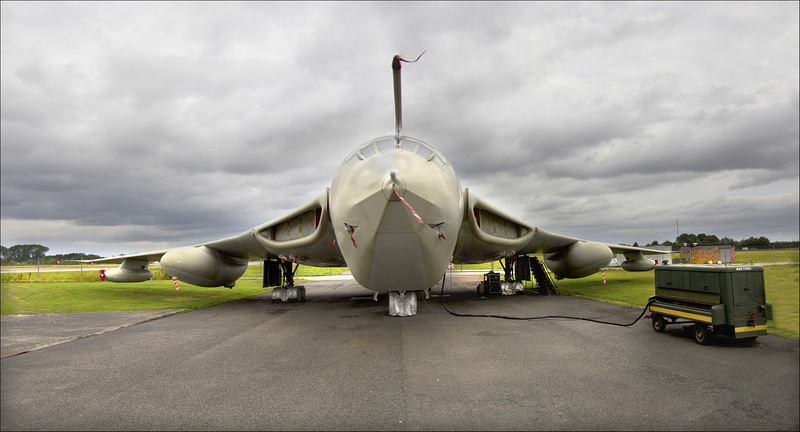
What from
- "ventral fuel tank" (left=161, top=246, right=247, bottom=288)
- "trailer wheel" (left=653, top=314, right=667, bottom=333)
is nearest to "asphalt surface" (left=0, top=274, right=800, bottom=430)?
"trailer wheel" (left=653, top=314, right=667, bottom=333)

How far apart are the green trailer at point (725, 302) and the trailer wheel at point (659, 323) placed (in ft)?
1.53

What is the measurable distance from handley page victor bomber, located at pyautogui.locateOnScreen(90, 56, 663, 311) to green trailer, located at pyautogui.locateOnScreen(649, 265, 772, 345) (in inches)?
169

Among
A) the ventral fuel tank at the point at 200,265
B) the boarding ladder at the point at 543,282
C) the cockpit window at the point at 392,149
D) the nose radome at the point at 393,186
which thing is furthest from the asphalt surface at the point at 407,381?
the boarding ladder at the point at 543,282

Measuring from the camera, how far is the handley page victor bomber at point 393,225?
650 centimetres

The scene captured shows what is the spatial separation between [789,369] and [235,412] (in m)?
6.59

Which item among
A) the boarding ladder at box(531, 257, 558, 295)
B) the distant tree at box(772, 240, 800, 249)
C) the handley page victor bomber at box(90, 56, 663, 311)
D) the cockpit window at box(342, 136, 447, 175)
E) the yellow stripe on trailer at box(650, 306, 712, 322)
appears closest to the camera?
the distant tree at box(772, 240, 800, 249)

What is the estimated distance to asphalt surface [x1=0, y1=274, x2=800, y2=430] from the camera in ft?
11.6

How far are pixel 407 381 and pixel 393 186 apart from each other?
115 inches

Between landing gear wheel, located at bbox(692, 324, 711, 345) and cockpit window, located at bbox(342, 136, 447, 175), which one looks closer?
landing gear wheel, located at bbox(692, 324, 711, 345)

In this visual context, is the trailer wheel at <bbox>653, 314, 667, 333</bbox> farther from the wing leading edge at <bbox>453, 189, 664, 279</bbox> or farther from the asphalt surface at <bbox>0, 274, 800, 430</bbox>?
the wing leading edge at <bbox>453, 189, 664, 279</bbox>

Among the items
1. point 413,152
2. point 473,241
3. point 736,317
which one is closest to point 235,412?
point 413,152

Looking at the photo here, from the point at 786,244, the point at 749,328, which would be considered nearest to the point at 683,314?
the point at 749,328

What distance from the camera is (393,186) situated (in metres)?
6.11

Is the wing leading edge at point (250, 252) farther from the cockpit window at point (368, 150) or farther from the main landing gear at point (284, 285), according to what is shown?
the cockpit window at point (368, 150)
